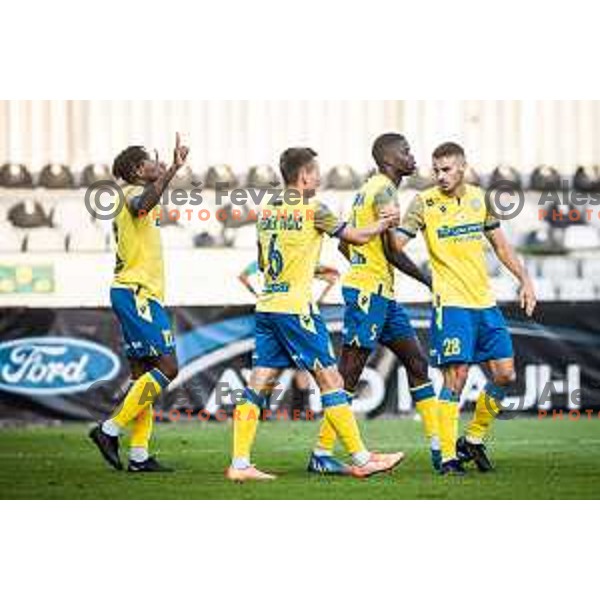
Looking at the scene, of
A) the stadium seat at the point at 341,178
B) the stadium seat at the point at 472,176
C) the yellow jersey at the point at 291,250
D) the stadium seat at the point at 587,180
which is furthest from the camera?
the stadium seat at the point at 341,178

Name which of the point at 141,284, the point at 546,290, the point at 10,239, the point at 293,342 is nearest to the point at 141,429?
the point at 141,284

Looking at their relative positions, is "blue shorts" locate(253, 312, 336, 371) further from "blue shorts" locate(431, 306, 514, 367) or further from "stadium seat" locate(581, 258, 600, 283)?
"stadium seat" locate(581, 258, 600, 283)

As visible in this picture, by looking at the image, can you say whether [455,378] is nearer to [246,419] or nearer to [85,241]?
[246,419]

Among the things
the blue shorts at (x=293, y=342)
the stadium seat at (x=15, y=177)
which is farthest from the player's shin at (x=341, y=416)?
the stadium seat at (x=15, y=177)

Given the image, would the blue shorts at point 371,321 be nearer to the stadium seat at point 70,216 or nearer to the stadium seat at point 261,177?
the stadium seat at point 261,177

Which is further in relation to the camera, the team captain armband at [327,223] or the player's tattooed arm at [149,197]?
the player's tattooed arm at [149,197]

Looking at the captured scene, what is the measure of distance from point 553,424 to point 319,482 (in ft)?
12.2

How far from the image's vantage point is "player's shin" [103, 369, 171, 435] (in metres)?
8.84

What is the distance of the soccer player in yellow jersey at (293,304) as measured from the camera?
8.20 m

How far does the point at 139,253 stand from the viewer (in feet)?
29.1

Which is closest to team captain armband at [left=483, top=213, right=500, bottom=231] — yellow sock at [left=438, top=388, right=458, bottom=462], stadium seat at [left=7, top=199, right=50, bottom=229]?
yellow sock at [left=438, top=388, right=458, bottom=462]

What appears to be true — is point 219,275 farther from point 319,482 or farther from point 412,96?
point 319,482

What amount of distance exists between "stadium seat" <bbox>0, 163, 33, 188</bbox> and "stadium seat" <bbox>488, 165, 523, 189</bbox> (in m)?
3.41

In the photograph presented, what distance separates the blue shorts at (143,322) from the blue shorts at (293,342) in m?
0.81
